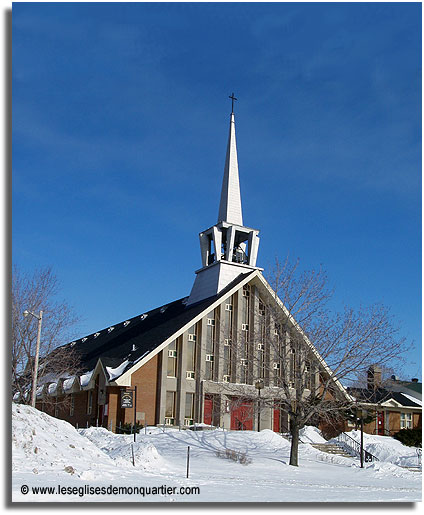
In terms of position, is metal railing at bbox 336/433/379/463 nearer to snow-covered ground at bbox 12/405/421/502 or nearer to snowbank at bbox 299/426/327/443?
snowbank at bbox 299/426/327/443

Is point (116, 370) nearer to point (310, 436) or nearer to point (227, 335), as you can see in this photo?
point (227, 335)

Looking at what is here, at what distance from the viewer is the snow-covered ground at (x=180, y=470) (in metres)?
13.1

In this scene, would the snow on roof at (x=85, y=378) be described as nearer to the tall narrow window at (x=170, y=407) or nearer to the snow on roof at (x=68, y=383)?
the snow on roof at (x=68, y=383)

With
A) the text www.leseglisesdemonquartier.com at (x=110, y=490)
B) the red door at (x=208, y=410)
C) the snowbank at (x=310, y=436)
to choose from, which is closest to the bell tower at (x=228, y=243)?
the red door at (x=208, y=410)

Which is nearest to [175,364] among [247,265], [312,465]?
[247,265]

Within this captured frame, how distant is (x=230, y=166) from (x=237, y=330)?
12.1 meters

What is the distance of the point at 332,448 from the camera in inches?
1239

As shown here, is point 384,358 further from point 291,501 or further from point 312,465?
point 291,501

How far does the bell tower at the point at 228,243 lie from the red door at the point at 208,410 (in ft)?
21.6

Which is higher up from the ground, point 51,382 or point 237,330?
point 237,330

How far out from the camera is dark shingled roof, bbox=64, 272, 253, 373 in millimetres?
35594

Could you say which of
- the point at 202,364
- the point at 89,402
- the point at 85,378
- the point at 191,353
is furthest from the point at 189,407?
the point at 85,378

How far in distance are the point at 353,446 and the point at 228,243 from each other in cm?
1454

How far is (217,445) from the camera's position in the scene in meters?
26.8
